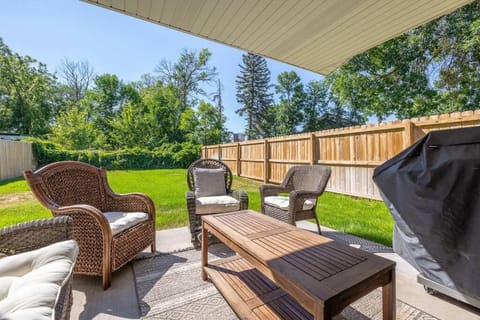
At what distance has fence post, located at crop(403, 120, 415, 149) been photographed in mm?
4066

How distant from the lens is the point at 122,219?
7.84 ft

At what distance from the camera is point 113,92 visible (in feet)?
69.2

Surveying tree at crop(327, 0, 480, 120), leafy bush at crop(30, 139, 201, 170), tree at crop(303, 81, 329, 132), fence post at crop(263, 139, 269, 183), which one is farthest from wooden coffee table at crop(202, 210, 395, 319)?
tree at crop(303, 81, 329, 132)

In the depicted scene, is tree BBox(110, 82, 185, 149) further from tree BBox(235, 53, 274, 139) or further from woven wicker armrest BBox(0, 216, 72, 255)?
woven wicker armrest BBox(0, 216, 72, 255)

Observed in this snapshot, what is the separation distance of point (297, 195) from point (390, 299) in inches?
63.5

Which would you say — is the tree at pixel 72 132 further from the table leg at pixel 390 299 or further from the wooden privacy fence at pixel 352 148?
the table leg at pixel 390 299

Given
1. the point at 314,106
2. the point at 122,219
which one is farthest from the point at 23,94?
the point at 314,106

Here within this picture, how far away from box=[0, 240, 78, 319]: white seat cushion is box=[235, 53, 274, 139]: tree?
22294 mm

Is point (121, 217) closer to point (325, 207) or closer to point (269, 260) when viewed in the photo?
point (269, 260)

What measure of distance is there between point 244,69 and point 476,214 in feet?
78.3

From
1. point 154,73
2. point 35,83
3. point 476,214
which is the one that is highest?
point 154,73

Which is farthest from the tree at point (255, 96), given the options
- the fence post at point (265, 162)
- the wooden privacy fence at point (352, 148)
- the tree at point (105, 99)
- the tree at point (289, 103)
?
the wooden privacy fence at point (352, 148)

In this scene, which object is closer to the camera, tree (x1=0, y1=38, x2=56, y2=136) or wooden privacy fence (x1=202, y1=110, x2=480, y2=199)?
wooden privacy fence (x1=202, y1=110, x2=480, y2=199)

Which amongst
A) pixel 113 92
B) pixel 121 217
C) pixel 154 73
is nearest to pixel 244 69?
pixel 154 73
